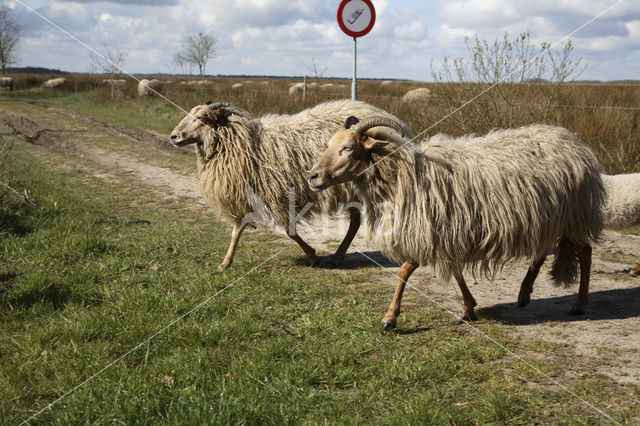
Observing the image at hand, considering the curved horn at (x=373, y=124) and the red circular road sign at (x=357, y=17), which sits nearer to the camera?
the curved horn at (x=373, y=124)

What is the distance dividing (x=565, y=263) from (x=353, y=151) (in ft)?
7.41

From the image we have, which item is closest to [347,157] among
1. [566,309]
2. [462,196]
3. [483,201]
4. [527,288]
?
[462,196]

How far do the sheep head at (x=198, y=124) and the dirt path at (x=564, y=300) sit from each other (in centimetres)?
149

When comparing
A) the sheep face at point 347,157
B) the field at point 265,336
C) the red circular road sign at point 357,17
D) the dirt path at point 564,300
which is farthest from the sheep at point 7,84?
the sheep face at point 347,157

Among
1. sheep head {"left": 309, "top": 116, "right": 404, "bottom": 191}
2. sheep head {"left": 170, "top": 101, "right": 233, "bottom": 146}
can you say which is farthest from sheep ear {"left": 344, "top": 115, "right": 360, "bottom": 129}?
sheep head {"left": 170, "top": 101, "right": 233, "bottom": 146}

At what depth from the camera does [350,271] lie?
5.73m

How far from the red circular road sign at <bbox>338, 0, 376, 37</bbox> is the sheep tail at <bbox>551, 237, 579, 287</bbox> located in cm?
515

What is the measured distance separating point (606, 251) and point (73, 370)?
18.9 feet

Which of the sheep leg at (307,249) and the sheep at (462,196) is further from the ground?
the sheep at (462,196)

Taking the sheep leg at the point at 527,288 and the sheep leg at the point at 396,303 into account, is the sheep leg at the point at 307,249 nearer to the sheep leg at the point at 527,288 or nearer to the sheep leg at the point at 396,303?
the sheep leg at the point at 396,303

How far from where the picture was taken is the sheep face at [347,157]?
4.16 metres

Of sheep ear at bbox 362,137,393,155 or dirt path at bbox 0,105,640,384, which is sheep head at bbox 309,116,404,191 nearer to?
sheep ear at bbox 362,137,393,155

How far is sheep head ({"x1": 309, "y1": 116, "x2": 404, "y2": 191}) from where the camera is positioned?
4156mm

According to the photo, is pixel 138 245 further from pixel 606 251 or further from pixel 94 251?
pixel 606 251
